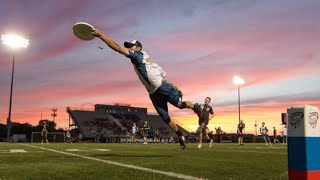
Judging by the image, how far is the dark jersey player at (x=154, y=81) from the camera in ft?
28.6

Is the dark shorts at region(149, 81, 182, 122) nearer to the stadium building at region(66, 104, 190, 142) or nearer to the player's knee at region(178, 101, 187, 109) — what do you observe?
the player's knee at region(178, 101, 187, 109)

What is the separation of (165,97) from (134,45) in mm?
1392

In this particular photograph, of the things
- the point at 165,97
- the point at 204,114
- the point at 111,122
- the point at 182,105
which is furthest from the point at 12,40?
the point at 182,105

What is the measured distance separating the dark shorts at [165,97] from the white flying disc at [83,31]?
1941mm

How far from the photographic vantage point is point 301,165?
2.37 m

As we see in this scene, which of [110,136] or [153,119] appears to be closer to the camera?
[110,136]

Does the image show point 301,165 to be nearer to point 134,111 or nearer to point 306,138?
point 306,138

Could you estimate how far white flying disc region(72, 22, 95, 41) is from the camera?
8.25 meters

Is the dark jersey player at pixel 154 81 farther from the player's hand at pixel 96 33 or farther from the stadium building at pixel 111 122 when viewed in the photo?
the stadium building at pixel 111 122

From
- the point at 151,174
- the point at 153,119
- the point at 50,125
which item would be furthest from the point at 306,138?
the point at 50,125

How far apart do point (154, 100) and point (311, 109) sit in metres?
6.87

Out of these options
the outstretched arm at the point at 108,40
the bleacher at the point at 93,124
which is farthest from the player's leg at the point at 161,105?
the bleacher at the point at 93,124

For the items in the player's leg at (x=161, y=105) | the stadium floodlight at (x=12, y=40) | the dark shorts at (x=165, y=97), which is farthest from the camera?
the stadium floodlight at (x=12, y=40)

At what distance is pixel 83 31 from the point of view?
8320 millimetres
